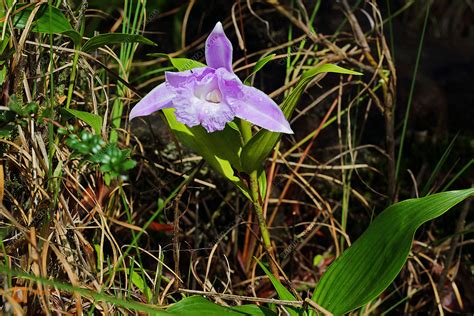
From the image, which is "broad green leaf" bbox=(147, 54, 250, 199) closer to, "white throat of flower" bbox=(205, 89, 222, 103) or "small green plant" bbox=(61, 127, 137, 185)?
"white throat of flower" bbox=(205, 89, 222, 103)

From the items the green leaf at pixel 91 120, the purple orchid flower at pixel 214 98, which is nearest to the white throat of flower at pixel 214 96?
the purple orchid flower at pixel 214 98

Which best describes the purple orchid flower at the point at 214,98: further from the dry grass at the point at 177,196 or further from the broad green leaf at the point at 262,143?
the dry grass at the point at 177,196

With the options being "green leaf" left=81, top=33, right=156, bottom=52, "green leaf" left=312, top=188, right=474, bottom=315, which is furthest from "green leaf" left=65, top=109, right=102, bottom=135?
"green leaf" left=312, top=188, right=474, bottom=315

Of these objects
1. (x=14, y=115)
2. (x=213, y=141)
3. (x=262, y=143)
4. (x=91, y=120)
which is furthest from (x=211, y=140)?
(x=14, y=115)

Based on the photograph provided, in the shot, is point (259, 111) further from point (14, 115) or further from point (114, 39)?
point (14, 115)

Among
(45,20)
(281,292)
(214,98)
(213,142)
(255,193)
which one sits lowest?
(281,292)

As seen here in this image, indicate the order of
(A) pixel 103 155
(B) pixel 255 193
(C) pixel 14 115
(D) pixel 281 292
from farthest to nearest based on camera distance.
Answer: (B) pixel 255 193 < (D) pixel 281 292 < (C) pixel 14 115 < (A) pixel 103 155

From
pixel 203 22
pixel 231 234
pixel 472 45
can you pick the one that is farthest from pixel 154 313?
pixel 472 45
